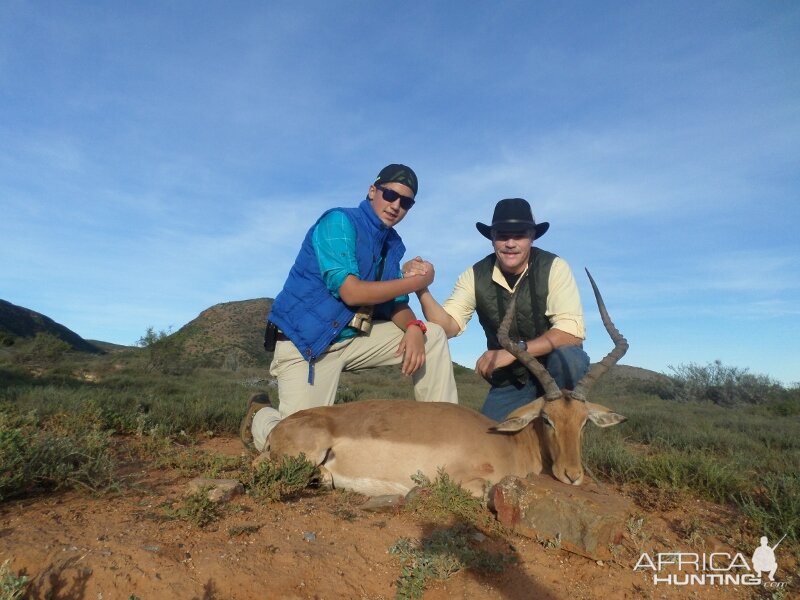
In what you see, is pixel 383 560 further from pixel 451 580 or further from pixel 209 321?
pixel 209 321

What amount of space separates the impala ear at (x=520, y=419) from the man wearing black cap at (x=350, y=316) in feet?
3.54

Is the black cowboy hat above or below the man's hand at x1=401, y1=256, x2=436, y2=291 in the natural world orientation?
above

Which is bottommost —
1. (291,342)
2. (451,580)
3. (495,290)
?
(451,580)

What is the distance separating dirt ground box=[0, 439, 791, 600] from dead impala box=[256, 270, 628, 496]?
1.83 ft

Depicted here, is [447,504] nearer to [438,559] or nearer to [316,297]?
[438,559]

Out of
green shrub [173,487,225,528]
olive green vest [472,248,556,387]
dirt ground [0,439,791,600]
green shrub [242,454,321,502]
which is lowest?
dirt ground [0,439,791,600]

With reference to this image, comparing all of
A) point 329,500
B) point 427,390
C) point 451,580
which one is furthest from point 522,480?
point 427,390

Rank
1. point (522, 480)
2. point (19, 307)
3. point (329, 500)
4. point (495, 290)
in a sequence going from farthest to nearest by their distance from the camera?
point (19, 307) < point (495, 290) < point (329, 500) < point (522, 480)

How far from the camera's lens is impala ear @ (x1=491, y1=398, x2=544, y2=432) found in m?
4.29

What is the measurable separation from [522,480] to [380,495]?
1091mm

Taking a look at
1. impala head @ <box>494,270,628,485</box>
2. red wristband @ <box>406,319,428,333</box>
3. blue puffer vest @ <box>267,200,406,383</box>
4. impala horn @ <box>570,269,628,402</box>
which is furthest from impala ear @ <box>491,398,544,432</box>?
blue puffer vest @ <box>267,200,406,383</box>

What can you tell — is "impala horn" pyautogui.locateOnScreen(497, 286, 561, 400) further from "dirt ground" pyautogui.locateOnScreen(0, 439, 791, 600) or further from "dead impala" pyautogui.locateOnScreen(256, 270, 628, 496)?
"dirt ground" pyautogui.locateOnScreen(0, 439, 791, 600)

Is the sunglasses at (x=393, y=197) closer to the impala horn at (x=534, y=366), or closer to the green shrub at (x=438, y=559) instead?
the impala horn at (x=534, y=366)

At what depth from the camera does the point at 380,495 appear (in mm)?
4082
